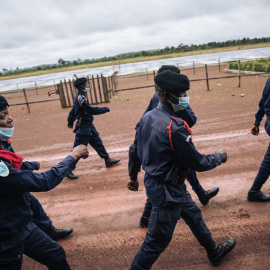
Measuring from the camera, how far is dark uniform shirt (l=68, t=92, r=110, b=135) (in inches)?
217

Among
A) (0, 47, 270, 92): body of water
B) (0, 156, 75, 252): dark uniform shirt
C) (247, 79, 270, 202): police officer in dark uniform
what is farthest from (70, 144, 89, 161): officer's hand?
(0, 47, 270, 92): body of water

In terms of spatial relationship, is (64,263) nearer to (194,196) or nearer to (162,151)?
(162,151)

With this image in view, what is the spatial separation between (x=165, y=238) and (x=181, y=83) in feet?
4.67

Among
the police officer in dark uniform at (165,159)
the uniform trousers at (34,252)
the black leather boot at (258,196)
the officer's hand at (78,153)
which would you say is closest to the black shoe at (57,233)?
the uniform trousers at (34,252)

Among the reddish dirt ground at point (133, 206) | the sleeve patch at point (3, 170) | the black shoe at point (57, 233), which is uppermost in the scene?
the sleeve patch at point (3, 170)

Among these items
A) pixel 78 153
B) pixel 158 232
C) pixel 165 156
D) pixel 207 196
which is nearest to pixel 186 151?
pixel 165 156

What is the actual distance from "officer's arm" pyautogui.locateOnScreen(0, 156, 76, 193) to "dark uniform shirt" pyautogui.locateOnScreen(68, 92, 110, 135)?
3.34 meters

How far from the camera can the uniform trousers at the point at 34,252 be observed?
217 centimetres

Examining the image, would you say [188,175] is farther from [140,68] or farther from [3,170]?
[140,68]

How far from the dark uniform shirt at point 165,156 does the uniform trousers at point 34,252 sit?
1.02 meters

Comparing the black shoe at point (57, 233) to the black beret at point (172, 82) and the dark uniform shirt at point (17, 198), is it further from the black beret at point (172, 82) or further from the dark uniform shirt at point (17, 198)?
the black beret at point (172, 82)

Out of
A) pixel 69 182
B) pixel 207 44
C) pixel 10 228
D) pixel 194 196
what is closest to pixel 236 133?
pixel 194 196

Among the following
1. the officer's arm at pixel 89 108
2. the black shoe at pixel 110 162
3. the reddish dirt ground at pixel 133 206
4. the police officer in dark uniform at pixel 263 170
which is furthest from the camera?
the black shoe at pixel 110 162

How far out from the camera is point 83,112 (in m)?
5.67
